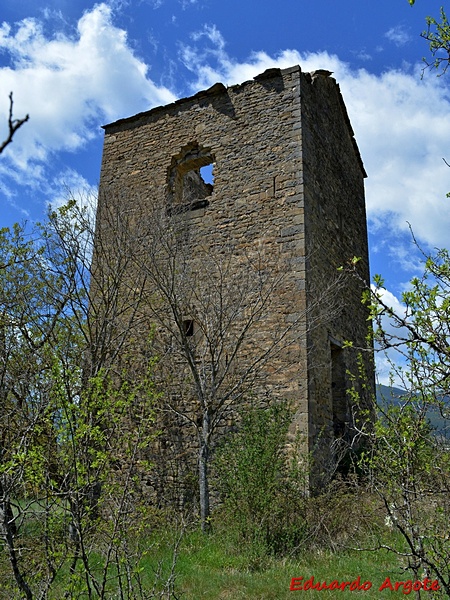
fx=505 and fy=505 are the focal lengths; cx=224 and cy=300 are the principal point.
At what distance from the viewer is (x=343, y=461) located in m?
8.48

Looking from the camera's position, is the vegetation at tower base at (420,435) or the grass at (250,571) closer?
the vegetation at tower base at (420,435)

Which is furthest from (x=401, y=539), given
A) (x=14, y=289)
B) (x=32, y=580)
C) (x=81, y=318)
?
(x=14, y=289)

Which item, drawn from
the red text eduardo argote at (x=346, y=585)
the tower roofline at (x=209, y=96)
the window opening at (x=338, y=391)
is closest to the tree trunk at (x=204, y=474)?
the red text eduardo argote at (x=346, y=585)

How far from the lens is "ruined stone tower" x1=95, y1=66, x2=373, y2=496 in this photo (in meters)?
7.75

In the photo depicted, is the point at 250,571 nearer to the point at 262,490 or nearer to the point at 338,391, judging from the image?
the point at 262,490

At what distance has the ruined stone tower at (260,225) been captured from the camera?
775 centimetres

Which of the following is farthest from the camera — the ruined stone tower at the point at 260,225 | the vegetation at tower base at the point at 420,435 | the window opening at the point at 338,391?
the window opening at the point at 338,391

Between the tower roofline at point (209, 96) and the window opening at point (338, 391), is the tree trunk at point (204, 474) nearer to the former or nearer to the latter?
the window opening at point (338, 391)

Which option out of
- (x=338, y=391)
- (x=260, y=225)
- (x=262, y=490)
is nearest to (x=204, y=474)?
(x=262, y=490)

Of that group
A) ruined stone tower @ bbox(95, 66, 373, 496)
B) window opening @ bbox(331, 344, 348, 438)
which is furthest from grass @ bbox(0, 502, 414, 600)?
window opening @ bbox(331, 344, 348, 438)

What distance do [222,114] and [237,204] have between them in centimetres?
209

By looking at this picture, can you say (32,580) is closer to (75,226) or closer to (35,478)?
(35,478)

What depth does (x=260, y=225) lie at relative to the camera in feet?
28.1

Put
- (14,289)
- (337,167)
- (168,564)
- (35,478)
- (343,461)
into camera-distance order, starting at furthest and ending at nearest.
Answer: (337,167), (343,461), (14,289), (168,564), (35,478)
